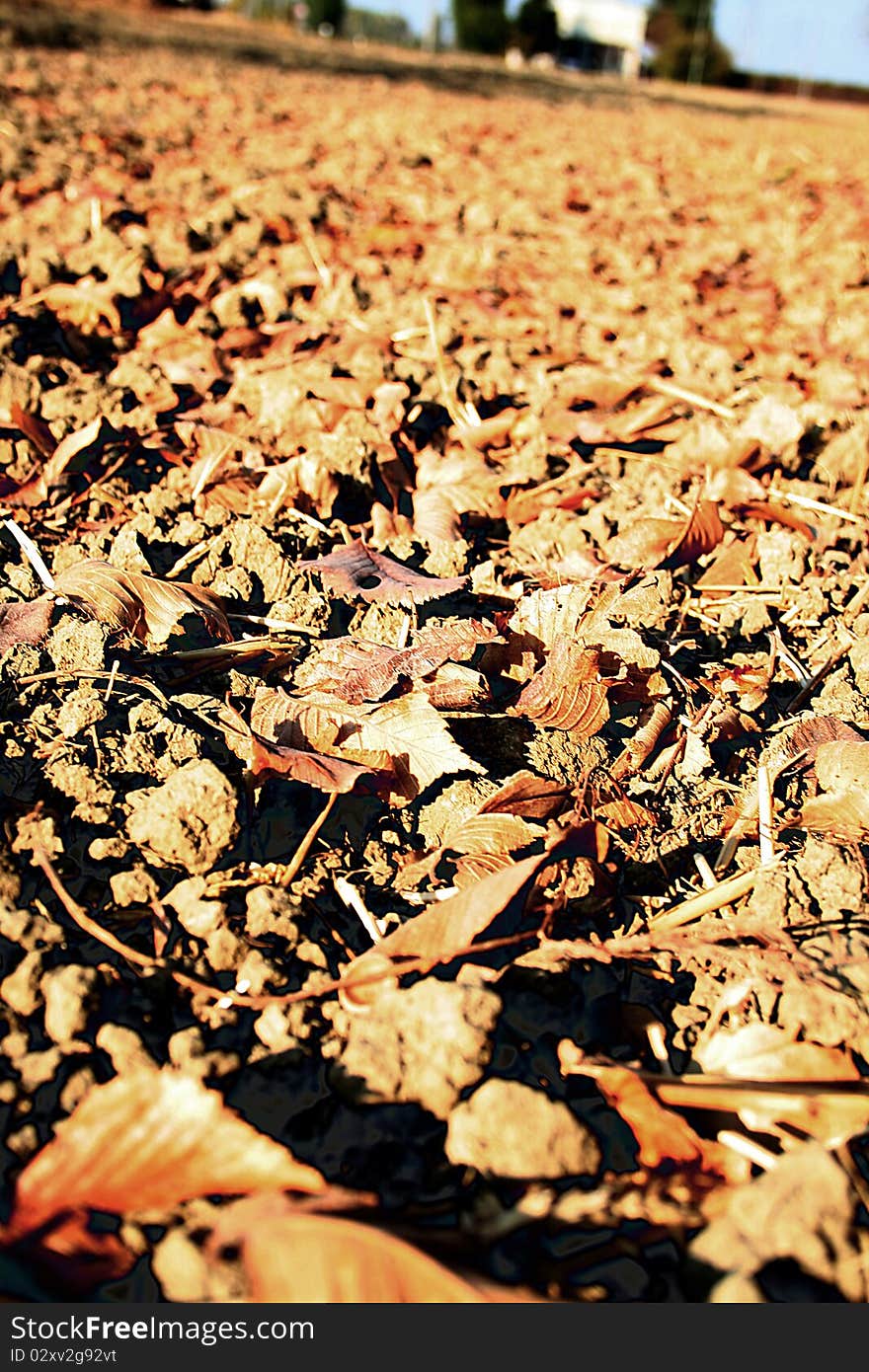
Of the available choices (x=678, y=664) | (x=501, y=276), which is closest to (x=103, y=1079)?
(x=678, y=664)

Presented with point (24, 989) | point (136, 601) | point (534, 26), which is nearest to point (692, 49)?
point (534, 26)

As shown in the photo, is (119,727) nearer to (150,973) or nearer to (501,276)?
(150,973)

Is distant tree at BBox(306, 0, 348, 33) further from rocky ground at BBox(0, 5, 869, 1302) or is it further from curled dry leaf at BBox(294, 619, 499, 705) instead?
curled dry leaf at BBox(294, 619, 499, 705)

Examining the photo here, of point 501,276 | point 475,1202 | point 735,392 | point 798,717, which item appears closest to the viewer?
point 475,1202

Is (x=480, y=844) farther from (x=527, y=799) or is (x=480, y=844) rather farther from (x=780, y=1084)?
(x=780, y=1084)

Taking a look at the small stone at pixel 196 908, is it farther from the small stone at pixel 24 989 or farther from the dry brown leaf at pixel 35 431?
the dry brown leaf at pixel 35 431
